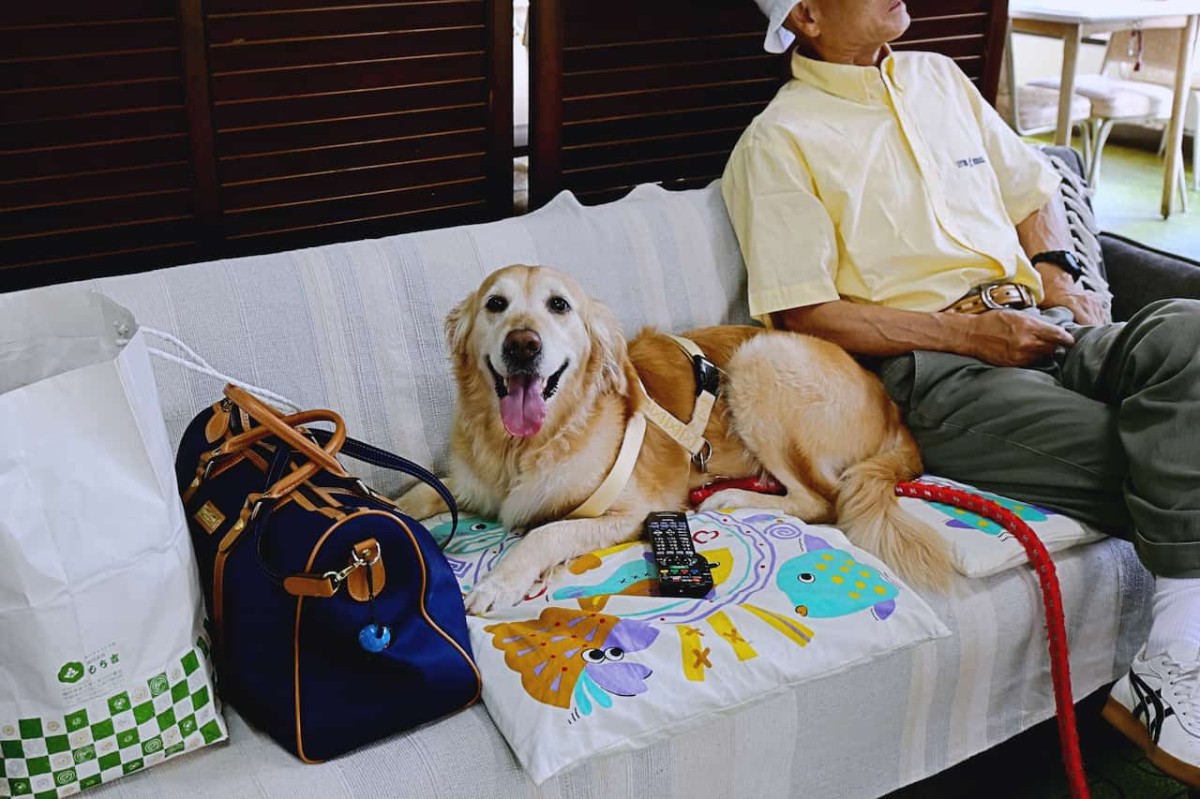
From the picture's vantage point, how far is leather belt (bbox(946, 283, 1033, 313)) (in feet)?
A: 7.52

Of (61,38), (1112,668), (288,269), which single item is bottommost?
(1112,668)

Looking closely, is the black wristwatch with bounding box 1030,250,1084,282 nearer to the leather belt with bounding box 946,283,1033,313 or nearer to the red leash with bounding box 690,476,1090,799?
the leather belt with bounding box 946,283,1033,313

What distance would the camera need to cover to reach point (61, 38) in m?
1.94

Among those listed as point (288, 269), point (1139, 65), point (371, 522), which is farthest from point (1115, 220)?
point (371, 522)

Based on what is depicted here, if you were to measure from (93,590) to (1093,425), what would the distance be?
1.53 m

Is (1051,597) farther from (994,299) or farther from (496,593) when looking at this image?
(496,593)

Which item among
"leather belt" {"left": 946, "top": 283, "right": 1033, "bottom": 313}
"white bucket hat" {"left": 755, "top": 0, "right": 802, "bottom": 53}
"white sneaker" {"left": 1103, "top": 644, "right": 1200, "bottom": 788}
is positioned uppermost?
"white bucket hat" {"left": 755, "top": 0, "right": 802, "bottom": 53}

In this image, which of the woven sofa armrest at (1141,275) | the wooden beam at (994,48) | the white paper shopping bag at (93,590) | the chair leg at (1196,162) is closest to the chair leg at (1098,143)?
the chair leg at (1196,162)

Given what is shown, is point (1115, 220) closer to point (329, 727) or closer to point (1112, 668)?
point (1112, 668)

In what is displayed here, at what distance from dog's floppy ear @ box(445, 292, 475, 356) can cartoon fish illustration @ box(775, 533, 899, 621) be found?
621 mm

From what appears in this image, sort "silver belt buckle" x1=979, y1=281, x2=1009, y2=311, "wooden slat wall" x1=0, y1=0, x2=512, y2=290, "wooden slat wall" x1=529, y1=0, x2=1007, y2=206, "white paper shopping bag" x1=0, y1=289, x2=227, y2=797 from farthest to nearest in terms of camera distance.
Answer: "wooden slat wall" x1=529, y1=0, x2=1007, y2=206 → "silver belt buckle" x1=979, y1=281, x2=1009, y2=311 → "wooden slat wall" x1=0, y1=0, x2=512, y2=290 → "white paper shopping bag" x1=0, y1=289, x2=227, y2=797

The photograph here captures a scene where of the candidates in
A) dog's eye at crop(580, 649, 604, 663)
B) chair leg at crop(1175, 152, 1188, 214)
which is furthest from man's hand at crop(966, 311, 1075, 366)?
chair leg at crop(1175, 152, 1188, 214)

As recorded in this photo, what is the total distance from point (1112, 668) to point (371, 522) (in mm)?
1300

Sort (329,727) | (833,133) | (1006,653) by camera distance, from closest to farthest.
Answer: (329,727), (1006,653), (833,133)
